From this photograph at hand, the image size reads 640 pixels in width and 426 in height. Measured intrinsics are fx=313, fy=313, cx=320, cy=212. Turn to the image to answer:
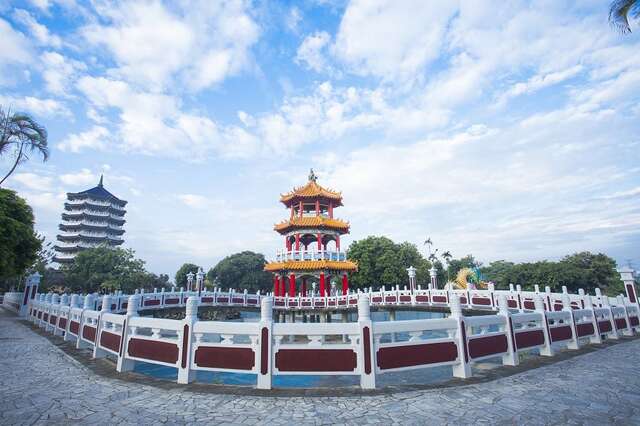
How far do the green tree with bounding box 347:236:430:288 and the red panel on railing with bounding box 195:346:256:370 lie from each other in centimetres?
3288

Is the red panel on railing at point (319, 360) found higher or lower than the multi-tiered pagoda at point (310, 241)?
lower

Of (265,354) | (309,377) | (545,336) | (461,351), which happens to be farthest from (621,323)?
(265,354)

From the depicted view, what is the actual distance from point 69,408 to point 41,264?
174ft

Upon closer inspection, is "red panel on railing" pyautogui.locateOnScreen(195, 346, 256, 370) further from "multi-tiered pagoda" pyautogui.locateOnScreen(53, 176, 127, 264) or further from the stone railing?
"multi-tiered pagoda" pyautogui.locateOnScreen(53, 176, 127, 264)

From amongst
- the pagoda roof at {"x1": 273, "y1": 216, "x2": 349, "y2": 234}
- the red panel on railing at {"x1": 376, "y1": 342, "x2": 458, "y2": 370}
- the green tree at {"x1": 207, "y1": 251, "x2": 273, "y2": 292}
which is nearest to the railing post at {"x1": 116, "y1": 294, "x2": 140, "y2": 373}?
the red panel on railing at {"x1": 376, "y1": 342, "x2": 458, "y2": 370}

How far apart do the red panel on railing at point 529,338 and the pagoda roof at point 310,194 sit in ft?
65.2

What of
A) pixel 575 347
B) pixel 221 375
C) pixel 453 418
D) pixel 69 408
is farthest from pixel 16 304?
pixel 575 347

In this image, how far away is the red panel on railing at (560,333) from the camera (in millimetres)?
7931

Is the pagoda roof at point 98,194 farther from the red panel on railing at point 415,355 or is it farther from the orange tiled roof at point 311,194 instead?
the red panel on railing at point 415,355

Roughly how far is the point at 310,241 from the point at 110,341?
2073 cm

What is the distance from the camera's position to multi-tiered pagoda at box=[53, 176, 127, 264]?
5784 cm

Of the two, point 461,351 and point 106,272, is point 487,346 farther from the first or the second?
point 106,272

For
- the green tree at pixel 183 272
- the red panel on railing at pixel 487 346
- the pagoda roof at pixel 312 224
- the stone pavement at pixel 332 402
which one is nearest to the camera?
the stone pavement at pixel 332 402

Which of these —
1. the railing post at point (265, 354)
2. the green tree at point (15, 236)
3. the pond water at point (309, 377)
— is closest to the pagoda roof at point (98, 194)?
the green tree at point (15, 236)
